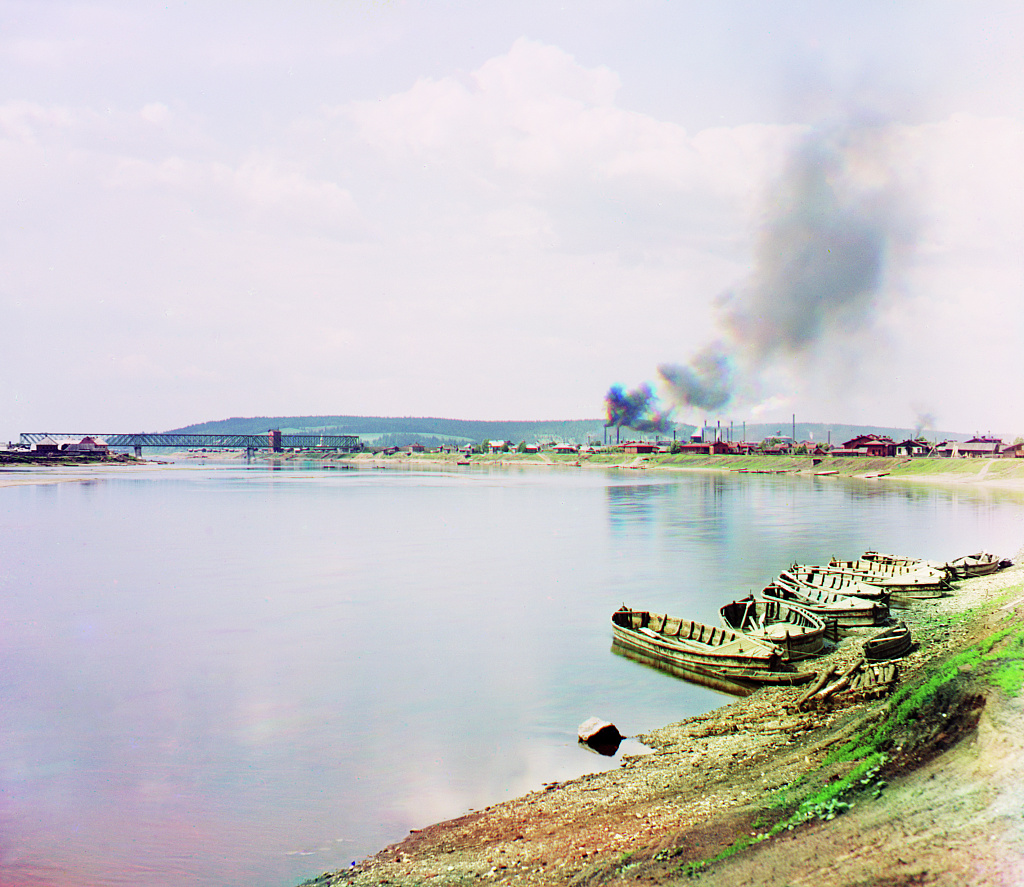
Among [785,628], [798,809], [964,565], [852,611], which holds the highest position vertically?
[798,809]

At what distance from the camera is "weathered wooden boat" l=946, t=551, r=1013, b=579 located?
40.2 metres

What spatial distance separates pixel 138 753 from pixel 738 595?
29.6m

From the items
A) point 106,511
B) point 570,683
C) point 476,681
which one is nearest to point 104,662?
point 476,681

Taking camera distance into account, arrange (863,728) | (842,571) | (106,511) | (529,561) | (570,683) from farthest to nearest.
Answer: (106,511) < (529,561) < (842,571) < (570,683) < (863,728)

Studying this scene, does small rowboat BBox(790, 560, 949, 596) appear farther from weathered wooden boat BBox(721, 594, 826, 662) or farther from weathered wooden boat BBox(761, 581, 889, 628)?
weathered wooden boat BBox(721, 594, 826, 662)

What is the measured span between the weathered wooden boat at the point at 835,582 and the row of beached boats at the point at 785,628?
45 millimetres

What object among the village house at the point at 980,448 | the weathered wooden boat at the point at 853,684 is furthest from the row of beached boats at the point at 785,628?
the village house at the point at 980,448

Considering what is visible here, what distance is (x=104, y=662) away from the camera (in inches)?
1178

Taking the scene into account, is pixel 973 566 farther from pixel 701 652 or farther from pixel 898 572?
pixel 701 652

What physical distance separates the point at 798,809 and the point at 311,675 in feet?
64.3

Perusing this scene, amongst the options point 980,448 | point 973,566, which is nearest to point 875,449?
point 980,448

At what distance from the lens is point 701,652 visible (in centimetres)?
2409

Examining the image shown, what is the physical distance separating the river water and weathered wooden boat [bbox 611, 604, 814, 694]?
791 mm

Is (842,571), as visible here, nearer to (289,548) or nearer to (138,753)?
(138,753)
